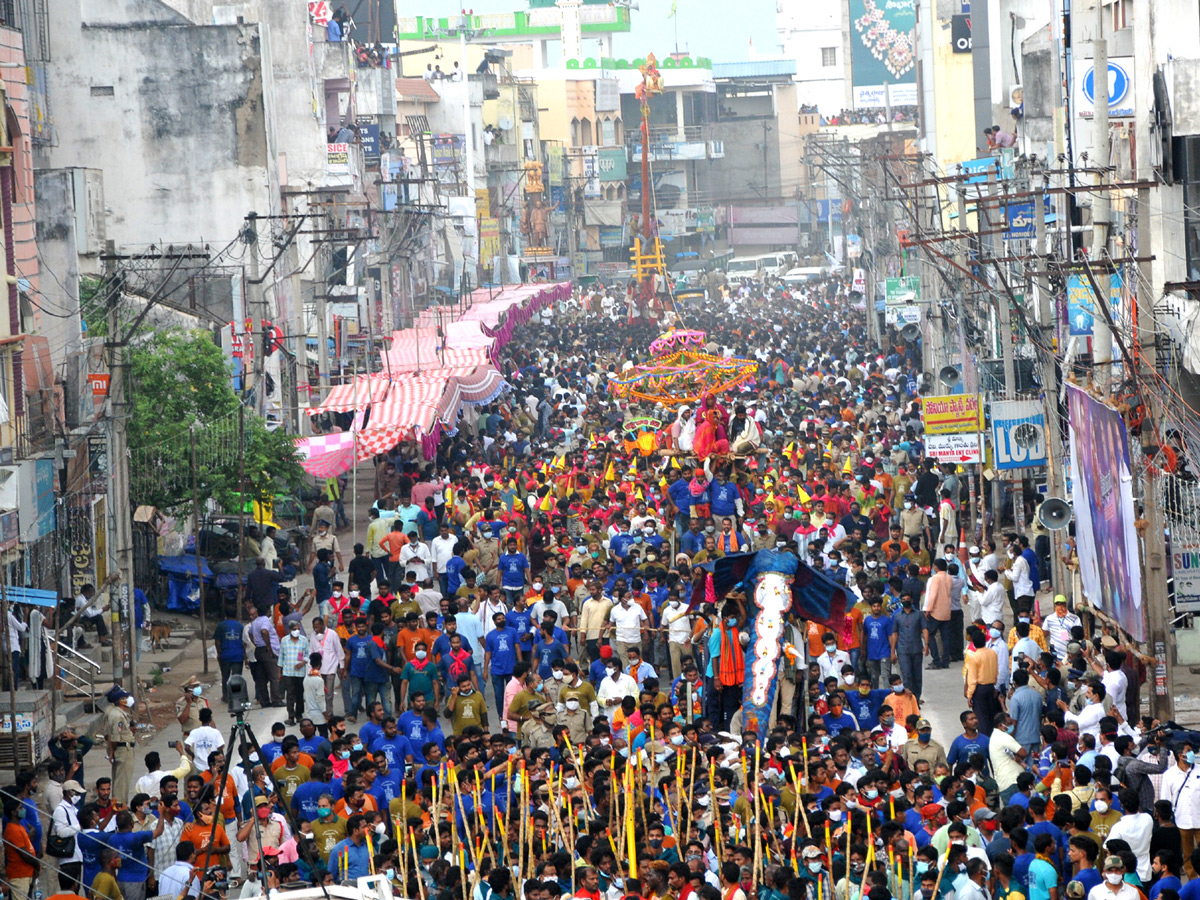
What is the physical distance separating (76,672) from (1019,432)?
32.3 feet

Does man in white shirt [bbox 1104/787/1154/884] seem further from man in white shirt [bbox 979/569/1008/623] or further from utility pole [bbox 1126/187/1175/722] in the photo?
man in white shirt [bbox 979/569/1008/623]

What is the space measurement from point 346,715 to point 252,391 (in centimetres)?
1202

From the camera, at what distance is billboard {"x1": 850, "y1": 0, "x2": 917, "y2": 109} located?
8112cm

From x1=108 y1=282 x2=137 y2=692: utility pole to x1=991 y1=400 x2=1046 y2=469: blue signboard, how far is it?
8689mm

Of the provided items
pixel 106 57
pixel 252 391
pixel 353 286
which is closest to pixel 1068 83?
pixel 252 391

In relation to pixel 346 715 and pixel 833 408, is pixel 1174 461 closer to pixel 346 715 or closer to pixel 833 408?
pixel 346 715

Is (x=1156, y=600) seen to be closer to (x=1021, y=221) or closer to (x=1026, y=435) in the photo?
(x=1026, y=435)

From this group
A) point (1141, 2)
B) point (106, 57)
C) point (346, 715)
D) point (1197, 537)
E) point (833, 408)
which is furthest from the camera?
point (106, 57)

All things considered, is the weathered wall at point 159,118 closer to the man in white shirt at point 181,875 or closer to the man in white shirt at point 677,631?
the man in white shirt at point 677,631

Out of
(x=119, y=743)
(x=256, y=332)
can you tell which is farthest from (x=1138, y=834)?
(x=256, y=332)

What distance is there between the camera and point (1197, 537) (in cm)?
1565

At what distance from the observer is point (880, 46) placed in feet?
271

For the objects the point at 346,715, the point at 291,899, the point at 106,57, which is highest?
the point at 106,57

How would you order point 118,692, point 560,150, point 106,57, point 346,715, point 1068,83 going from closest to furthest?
point 118,692 < point 346,715 < point 1068,83 < point 106,57 < point 560,150
